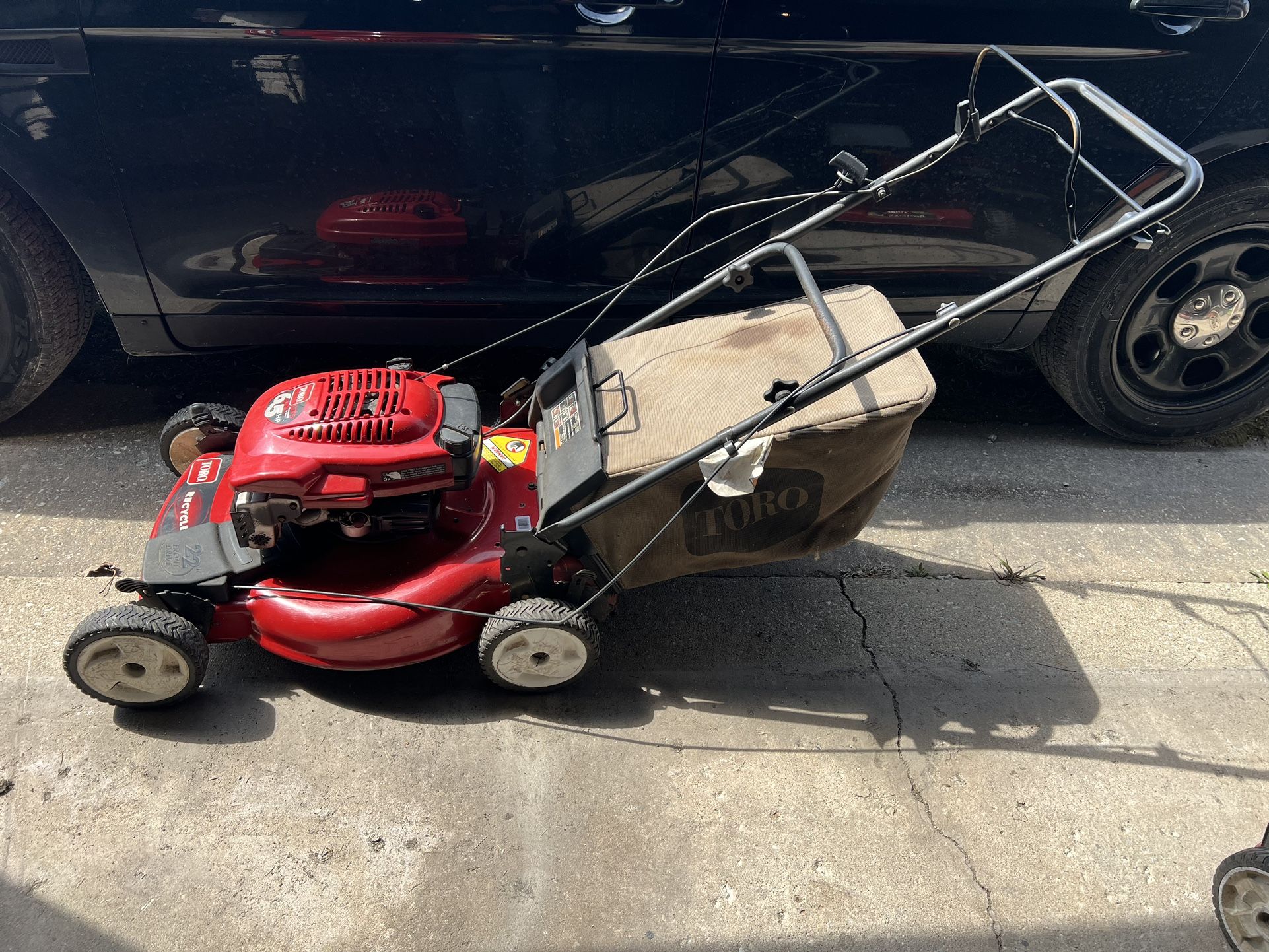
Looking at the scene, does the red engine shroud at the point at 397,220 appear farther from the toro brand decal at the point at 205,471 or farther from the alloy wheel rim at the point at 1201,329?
the alloy wheel rim at the point at 1201,329

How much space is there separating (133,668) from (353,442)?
74 cm

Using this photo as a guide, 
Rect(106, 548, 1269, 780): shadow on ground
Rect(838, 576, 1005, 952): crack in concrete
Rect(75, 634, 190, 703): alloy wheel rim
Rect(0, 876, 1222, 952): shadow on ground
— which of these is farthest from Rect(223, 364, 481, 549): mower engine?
Rect(838, 576, 1005, 952): crack in concrete

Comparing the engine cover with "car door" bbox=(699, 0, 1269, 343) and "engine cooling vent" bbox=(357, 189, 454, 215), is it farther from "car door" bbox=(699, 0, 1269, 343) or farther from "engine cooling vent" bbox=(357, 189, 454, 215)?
"car door" bbox=(699, 0, 1269, 343)

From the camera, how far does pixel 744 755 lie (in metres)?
2.29

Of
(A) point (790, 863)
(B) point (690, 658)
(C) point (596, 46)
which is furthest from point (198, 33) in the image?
(A) point (790, 863)

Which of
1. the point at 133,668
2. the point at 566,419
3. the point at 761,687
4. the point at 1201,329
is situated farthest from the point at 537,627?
the point at 1201,329

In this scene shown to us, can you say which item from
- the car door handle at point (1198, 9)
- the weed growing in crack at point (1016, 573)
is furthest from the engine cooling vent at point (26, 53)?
the weed growing in crack at point (1016, 573)

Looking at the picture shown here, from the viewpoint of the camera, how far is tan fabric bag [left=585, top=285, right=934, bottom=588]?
208 centimetres

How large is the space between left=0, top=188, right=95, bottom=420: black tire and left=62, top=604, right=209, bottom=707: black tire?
123cm

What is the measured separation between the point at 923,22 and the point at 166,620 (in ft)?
8.30

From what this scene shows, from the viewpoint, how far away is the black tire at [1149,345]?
3014mm

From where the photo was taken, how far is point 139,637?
6.86ft

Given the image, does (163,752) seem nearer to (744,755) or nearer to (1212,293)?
(744,755)

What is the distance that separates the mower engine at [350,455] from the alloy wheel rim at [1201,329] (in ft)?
7.89
